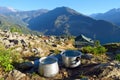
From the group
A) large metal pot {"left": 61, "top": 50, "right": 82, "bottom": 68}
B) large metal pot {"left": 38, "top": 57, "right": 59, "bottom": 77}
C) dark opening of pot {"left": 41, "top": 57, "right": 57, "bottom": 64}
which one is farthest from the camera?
large metal pot {"left": 61, "top": 50, "right": 82, "bottom": 68}

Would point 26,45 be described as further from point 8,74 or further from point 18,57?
point 8,74

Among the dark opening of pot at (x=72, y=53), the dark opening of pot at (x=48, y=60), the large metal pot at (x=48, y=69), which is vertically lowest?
the large metal pot at (x=48, y=69)

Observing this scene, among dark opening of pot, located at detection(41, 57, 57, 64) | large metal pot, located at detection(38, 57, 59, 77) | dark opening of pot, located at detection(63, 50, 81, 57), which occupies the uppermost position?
dark opening of pot, located at detection(63, 50, 81, 57)

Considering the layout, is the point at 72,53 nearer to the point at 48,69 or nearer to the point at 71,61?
the point at 71,61

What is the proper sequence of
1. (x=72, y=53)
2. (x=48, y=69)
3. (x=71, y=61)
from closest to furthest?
1. (x=48, y=69)
2. (x=71, y=61)
3. (x=72, y=53)

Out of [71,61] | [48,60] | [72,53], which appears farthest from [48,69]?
[72,53]

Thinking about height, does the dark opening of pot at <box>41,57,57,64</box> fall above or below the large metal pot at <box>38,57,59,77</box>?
above

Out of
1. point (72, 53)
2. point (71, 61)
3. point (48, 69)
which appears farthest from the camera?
point (72, 53)

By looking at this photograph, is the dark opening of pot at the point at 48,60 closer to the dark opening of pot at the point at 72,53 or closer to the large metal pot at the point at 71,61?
the large metal pot at the point at 71,61

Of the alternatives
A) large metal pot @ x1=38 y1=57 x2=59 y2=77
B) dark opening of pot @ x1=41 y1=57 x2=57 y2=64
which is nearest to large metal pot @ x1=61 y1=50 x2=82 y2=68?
dark opening of pot @ x1=41 y1=57 x2=57 y2=64

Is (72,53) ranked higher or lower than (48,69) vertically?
higher

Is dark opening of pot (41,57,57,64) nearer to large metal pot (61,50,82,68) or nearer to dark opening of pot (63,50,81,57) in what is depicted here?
large metal pot (61,50,82,68)

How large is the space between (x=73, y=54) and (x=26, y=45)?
276 inches

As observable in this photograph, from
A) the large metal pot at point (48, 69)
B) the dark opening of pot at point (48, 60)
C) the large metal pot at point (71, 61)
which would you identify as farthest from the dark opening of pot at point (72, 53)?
the large metal pot at point (48, 69)
